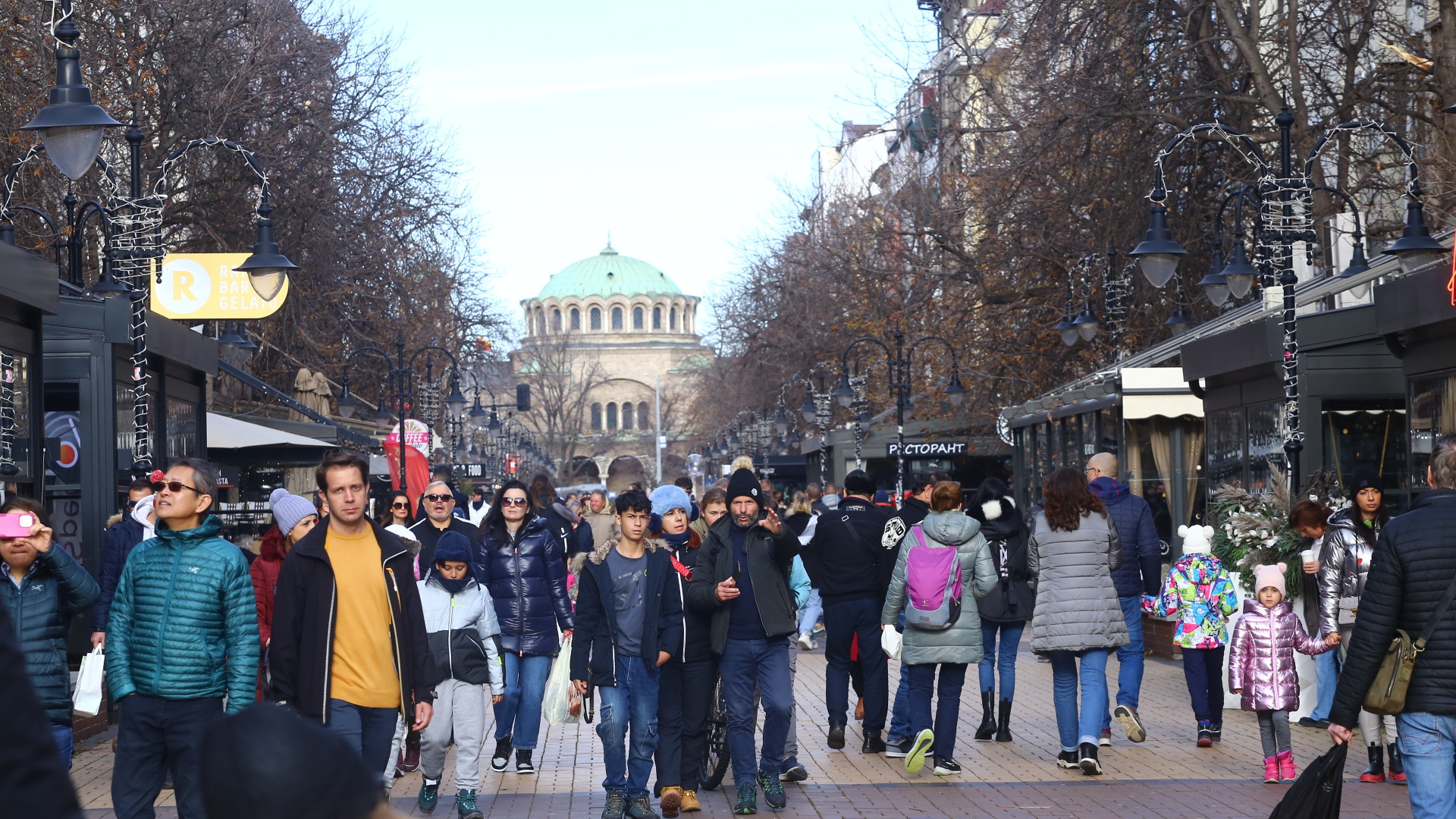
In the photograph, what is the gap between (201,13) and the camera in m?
23.9

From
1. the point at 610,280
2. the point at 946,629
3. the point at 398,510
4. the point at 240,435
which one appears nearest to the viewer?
the point at 946,629

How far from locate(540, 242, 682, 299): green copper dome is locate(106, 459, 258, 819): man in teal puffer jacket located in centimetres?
14081

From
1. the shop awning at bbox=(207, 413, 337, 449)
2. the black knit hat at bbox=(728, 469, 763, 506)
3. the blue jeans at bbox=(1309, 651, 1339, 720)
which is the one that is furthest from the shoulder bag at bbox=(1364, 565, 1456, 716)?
the shop awning at bbox=(207, 413, 337, 449)

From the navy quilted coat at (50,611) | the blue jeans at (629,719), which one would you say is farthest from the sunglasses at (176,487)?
the blue jeans at (629,719)

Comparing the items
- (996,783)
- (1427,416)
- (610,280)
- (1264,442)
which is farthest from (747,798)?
(610,280)

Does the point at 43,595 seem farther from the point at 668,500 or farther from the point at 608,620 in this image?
the point at 668,500

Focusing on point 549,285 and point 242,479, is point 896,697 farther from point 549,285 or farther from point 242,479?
point 549,285

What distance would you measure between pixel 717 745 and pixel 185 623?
13.4ft

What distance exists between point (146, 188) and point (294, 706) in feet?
63.2

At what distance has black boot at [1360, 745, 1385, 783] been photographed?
9.18 meters

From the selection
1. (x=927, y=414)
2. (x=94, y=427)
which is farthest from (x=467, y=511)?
(x=927, y=414)

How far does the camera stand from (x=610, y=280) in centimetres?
14825

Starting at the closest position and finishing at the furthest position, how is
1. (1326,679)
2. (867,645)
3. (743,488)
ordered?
(743,488) < (867,645) < (1326,679)

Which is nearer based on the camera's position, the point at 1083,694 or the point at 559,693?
the point at 559,693
